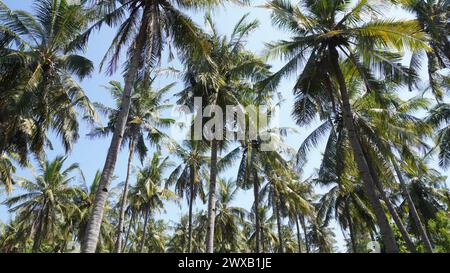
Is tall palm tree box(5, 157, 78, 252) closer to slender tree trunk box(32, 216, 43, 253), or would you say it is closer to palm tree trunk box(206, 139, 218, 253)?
slender tree trunk box(32, 216, 43, 253)

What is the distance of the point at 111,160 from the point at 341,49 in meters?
8.68

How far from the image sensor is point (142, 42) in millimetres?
11266

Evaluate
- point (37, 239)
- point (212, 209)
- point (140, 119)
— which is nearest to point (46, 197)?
point (37, 239)

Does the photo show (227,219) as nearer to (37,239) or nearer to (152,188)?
(152,188)

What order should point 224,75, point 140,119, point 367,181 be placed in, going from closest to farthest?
1. point 367,181
2. point 224,75
3. point 140,119

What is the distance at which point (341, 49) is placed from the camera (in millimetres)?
12438

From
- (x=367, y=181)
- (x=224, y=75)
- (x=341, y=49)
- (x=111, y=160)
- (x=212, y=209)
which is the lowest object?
(x=111, y=160)

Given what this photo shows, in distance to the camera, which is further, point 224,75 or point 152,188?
point 152,188

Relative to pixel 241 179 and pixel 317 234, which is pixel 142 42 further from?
pixel 317 234

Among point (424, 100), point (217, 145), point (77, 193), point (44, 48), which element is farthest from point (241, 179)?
point (77, 193)

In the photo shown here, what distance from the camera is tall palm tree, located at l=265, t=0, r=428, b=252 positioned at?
10.8 m

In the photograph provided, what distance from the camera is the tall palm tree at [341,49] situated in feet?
35.3

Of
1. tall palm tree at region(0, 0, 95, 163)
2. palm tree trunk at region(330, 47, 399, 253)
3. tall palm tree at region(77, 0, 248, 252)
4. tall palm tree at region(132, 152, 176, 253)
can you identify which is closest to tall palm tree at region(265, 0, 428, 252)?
palm tree trunk at region(330, 47, 399, 253)

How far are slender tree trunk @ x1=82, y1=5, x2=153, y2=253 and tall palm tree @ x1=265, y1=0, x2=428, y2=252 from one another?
4403 millimetres
